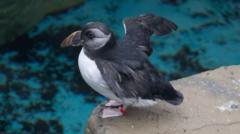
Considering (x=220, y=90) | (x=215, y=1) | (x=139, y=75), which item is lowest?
(x=215, y=1)

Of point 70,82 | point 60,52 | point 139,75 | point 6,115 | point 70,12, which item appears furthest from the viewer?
point 70,12

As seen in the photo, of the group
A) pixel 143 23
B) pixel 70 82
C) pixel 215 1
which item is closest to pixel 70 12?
pixel 70 82

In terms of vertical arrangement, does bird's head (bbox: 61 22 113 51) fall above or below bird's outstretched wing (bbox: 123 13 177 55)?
above

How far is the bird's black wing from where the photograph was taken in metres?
3.28

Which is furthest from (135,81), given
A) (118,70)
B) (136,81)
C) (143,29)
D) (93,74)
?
(143,29)

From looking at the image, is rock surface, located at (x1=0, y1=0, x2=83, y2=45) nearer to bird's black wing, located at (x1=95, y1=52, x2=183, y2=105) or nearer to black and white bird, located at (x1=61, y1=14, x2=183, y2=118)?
black and white bird, located at (x1=61, y1=14, x2=183, y2=118)

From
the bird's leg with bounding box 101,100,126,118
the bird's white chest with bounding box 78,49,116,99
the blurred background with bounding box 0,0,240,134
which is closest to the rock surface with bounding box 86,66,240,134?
the bird's leg with bounding box 101,100,126,118

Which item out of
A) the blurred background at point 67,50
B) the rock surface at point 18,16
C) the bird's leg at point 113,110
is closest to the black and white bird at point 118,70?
the bird's leg at point 113,110

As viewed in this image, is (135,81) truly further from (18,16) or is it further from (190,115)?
(18,16)

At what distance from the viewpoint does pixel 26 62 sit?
5656mm

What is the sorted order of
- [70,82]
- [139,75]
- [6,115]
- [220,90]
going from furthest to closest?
[70,82] < [6,115] < [220,90] < [139,75]

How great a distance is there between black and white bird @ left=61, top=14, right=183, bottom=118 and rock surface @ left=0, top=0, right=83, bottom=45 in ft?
6.87

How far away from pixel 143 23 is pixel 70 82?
5.78 ft

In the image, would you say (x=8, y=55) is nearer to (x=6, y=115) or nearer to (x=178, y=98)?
(x=6, y=115)
